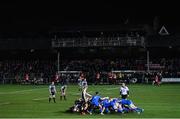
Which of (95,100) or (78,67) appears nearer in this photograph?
(95,100)

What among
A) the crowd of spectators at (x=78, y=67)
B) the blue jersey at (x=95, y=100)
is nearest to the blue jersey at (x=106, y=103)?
the blue jersey at (x=95, y=100)

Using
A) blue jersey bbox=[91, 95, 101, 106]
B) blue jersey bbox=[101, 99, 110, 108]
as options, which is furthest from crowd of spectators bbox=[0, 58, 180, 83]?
blue jersey bbox=[91, 95, 101, 106]

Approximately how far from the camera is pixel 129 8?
7431cm

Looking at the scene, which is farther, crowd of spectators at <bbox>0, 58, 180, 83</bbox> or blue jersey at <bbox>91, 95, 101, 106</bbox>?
crowd of spectators at <bbox>0, 58, 180, 83</bbox>

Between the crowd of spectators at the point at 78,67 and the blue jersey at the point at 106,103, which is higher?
the crowd of spectators at the point at 78,67

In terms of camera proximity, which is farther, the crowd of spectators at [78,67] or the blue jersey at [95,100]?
the crowd of spectators at [78,67]

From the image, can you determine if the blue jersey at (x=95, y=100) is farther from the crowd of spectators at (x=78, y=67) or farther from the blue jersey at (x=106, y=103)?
the crowd of spectators at (x=78, y=67)

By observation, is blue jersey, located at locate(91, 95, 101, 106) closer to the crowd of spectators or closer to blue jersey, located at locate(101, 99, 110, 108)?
blue jersey, located at locate(101, 99, 110, 108)

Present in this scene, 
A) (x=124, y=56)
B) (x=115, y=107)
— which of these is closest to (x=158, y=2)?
(x=124, y=56)

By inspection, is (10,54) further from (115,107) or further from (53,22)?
(115,107)

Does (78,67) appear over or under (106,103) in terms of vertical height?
over

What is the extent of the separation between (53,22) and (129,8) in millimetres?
11165

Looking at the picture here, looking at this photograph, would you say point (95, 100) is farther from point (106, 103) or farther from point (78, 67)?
point (78, 67)

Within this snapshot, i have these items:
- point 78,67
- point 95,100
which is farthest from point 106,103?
A: point 78,67
